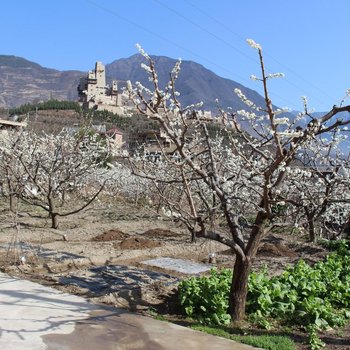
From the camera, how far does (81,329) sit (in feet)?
16.7

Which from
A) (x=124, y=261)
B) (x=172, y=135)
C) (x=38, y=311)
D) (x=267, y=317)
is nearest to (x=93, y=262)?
(x=124, y=261)

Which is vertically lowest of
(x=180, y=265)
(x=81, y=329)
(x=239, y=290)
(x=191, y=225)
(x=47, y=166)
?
(x=81, y=329)

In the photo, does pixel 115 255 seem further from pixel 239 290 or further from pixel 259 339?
pixel 259 339

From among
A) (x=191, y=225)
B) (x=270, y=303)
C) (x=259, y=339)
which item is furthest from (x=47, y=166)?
(x=259, y=339)

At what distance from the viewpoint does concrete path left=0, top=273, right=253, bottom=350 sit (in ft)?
15.5

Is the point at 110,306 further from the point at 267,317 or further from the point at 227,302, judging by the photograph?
the point at 267,317

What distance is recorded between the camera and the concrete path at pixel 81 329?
4.72 metres

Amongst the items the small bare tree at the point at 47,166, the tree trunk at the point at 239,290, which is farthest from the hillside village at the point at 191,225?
the small bare tree at the point at 47,166

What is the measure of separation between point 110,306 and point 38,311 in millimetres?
906

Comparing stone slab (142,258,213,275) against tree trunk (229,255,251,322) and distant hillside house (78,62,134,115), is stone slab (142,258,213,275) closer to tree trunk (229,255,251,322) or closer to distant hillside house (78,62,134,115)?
tree trunk (229,255,251,322)

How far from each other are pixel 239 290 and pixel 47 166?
10216 millimetres

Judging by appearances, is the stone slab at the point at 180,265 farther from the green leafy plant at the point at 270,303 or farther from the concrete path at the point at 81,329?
the concrete path at the point at 81,329

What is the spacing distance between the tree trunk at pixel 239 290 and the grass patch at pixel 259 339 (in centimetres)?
40

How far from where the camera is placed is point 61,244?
10234 millimetres
